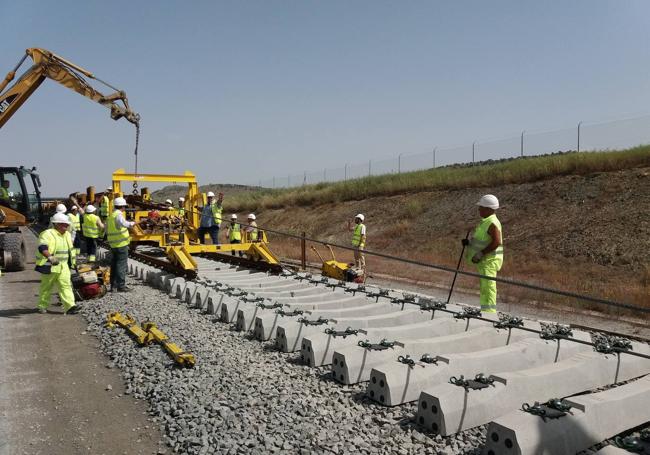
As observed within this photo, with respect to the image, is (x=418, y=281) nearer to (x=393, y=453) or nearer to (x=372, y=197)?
(x=393, y=453)

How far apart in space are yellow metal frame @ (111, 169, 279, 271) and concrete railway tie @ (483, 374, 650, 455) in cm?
740

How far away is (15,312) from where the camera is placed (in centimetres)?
837

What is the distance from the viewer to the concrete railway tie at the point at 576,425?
3135 mm

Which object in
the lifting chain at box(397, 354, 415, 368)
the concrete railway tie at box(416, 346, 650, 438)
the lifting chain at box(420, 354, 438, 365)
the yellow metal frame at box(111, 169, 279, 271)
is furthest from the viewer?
the yellow metal frame at box(111, 169, 279, 271)

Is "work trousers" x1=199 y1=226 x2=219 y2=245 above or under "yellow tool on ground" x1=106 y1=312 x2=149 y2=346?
above

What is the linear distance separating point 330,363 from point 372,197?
2717 cm

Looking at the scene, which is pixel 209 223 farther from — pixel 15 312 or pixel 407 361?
pixel 407 361

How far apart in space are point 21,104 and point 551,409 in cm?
1691

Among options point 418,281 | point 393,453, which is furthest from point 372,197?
point 393,453

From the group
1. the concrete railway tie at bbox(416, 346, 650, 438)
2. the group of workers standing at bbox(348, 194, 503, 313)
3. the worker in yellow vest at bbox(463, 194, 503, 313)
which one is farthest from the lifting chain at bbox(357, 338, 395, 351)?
the worker in yellow vest at bbox(463, 194, 503, 313)

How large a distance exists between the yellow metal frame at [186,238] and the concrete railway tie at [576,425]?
7.40m

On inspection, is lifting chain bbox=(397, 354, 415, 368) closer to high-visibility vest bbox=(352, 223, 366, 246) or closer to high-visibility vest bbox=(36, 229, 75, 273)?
high-visibility vest bbox=(36, 229, 75, 273)

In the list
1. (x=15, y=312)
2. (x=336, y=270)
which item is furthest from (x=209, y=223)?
(x=15, y=312)

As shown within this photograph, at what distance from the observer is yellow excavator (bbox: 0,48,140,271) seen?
14.1 m
